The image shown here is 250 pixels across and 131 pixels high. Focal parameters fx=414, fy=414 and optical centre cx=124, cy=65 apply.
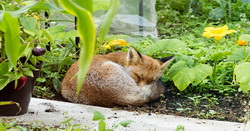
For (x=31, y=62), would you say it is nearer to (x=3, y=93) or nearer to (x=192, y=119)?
(x=3, y=93)

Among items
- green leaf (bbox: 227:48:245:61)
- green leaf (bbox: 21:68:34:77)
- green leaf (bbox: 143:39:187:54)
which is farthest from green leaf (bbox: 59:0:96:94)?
green leaf (bbox: 143:39:187:54)

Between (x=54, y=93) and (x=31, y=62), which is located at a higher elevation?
(x=31, y=62)

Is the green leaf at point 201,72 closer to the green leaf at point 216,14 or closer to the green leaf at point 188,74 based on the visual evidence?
the green leaf at point 188,74

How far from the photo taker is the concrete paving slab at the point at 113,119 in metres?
3.27

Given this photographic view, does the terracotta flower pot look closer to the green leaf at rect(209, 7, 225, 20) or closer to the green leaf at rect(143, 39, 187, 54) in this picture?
the green leaf at rect(143, 39, 187, 54)

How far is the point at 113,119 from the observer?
3518mm

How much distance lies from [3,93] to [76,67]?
1153 mm

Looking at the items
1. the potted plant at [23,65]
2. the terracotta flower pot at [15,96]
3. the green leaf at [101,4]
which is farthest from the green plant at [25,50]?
the green leaf at [101,4]

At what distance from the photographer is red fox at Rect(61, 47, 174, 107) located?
397 cm

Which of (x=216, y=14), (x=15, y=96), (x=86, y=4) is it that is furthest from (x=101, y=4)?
(x=216, y=14)

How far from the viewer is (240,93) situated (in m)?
4.29

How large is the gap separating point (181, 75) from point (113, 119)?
40.8 inches

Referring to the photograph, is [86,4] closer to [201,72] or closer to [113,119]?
[113,119]

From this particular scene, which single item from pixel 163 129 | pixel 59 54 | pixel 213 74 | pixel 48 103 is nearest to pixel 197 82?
pixel 213 74
